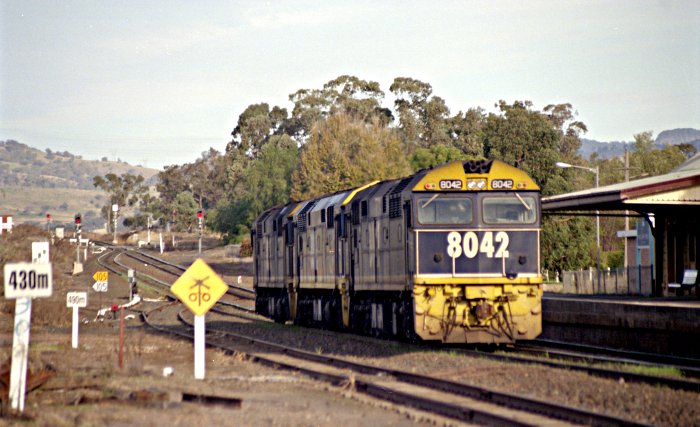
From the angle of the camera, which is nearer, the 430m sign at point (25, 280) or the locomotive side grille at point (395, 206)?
the 430m sign at point (25, 280)

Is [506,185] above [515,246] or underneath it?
above

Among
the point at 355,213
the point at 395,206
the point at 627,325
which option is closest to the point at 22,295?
the point at 395,206

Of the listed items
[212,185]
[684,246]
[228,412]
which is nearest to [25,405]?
[228,412]

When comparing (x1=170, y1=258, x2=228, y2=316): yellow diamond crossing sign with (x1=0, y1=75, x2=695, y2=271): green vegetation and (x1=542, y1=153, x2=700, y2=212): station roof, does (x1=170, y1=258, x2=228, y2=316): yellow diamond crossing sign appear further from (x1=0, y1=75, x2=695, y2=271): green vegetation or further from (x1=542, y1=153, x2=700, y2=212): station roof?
(x1=0, y1=75, x2=695, y2=271): green vegetation

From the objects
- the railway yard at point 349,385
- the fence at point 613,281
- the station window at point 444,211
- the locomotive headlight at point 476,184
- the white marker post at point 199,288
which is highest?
the locomotive headlight at point 476,184

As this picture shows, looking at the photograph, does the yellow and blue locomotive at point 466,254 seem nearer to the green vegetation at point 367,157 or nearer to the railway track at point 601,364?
the railway track at point 601,364

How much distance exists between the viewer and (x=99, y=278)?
125ft

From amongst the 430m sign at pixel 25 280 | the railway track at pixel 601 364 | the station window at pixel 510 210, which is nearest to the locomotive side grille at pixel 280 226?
the railway track at pixel 601 364

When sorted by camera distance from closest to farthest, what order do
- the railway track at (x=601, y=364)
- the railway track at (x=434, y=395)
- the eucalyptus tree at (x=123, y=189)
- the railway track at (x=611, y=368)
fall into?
the railway track at (x=434, y=395), the railway track at (x=611, y=368), the railway track at (x=601, y=364), the eucalyptus tree at (x=123, y=189)

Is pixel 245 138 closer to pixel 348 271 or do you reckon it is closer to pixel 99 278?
pixel 99 278

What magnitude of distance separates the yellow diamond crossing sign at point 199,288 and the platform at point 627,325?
34.4ft

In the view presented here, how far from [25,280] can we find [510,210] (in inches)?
447

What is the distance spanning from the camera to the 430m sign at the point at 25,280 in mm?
12859

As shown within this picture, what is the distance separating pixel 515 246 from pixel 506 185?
1323 mm
